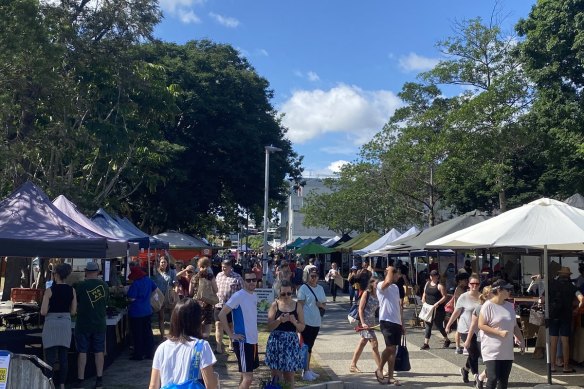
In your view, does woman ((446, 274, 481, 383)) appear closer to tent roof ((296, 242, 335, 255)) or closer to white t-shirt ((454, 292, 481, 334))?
white t-shirt ((454, 292, 481, 334))

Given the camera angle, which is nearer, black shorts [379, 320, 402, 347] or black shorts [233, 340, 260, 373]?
black shorts [233, 340, 260, 373]

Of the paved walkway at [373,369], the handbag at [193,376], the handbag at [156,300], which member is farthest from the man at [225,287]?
the handbag at [193,376]

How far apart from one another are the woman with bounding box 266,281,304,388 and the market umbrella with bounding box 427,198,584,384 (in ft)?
9.67

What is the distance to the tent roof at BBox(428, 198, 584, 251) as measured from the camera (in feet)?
29.3

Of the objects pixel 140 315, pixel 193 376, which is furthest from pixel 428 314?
pixel 193 376

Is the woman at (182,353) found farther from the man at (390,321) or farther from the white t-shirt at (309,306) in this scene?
the man at (390,321)

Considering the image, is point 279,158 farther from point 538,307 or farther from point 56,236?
point 56,236

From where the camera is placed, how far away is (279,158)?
36.8 meters

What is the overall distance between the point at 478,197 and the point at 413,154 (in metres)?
5.88

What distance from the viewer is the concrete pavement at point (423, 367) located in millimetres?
9930

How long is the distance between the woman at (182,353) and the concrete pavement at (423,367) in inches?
225

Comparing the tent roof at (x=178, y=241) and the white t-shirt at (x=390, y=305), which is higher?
the tent roof at (x=178, y=241)

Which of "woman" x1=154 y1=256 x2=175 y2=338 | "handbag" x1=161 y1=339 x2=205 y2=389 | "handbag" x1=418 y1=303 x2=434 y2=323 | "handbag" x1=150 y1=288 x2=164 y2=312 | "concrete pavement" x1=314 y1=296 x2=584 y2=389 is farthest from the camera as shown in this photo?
"woman" x1=154 y1=256 x2=175 y2=338

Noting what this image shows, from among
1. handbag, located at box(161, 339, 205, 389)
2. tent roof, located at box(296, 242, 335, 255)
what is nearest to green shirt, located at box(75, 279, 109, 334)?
handbag, located at box(161, 339, 205, 389)
